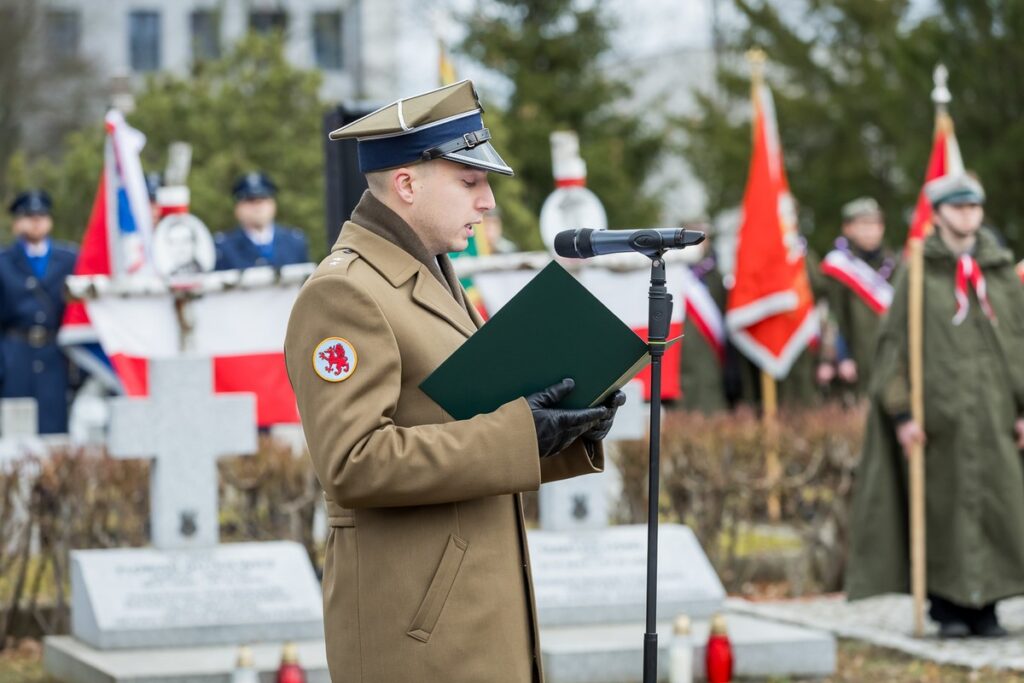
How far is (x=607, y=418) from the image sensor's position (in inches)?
145

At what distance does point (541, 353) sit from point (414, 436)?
33 cm

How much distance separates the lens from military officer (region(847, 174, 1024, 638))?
8.34 m

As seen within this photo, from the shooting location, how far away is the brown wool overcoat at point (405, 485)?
3471 millimetres

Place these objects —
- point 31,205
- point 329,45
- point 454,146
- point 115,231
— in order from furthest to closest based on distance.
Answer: point 329,45 → point 31,205 → point 115,231 → point 454,146

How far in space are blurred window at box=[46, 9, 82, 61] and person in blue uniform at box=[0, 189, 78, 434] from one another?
27.3m

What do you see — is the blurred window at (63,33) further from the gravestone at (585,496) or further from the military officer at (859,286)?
the gravestone at (585,496)

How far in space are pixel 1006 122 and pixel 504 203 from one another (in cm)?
575

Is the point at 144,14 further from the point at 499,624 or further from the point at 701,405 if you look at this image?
the point at 499,624

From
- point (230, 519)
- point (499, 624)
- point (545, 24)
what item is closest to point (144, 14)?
point (545, 24)

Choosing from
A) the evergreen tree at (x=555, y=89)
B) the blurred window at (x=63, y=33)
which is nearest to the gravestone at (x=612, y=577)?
the evergreen tree at (x=555, y=89)

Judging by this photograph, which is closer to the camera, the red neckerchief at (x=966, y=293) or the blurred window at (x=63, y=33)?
the red neckerchief at (x=966, y=293)

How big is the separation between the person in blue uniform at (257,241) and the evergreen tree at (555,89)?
41.3ft

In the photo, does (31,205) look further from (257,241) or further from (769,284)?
(769,284)

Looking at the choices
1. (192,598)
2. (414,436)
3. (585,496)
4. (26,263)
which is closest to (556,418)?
(414,436)
